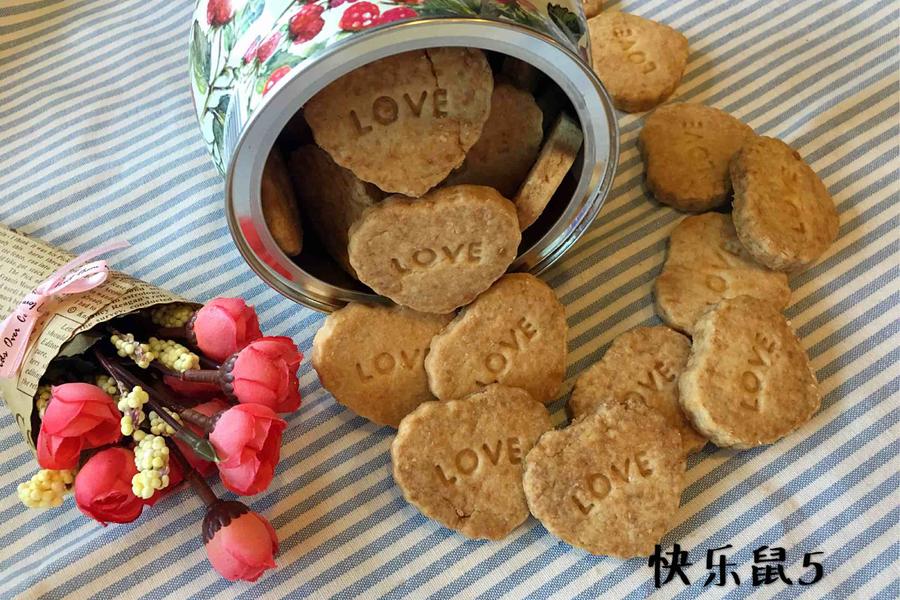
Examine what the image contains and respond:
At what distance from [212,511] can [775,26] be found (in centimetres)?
106

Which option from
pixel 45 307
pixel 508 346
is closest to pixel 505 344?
pixel 508 346

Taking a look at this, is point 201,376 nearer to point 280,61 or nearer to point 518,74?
point 280,61

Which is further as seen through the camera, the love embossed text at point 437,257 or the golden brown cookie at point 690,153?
the golden brown cookie at point 690,153

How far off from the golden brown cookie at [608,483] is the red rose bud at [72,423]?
42cm

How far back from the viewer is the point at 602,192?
902 mm

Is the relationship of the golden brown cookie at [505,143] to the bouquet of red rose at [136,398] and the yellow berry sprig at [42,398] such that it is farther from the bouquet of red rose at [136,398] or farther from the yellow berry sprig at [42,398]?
the yellow berry sprig at [42,398]

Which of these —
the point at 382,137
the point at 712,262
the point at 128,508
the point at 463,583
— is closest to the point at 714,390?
the point at 712,262

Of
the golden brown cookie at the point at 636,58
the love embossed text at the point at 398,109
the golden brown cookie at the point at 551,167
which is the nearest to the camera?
the love embossed text at the point at 398,109

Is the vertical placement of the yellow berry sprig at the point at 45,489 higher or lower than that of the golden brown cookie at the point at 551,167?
lower

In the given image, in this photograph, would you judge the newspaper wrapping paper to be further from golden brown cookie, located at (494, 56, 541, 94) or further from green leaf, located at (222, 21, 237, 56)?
golden brown cookie, located at (494, 56, 541, 94)

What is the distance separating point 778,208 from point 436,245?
0.43 metres

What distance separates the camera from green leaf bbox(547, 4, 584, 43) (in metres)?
0.79

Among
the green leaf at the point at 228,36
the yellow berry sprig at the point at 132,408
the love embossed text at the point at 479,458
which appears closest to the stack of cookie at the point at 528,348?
the love embossed text at the point at 479,458

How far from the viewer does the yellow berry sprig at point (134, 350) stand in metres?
0.80
